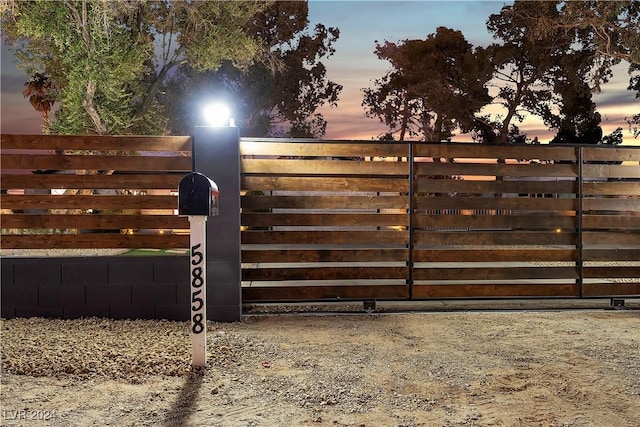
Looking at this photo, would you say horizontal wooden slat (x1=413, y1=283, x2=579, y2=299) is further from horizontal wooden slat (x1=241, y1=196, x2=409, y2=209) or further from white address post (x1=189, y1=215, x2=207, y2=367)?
white address post (x1=189, y1=215, x2=207, y2=367)

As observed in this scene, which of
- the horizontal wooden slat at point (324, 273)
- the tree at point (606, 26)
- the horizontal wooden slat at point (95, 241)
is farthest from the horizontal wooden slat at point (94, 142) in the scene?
the tree at point (606, 26)

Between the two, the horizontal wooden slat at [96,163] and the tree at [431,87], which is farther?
the tree at [431,87]

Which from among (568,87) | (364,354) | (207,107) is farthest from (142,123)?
(568,87)

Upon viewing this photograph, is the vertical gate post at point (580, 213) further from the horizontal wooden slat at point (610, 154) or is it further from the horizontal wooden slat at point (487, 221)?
the horizontal wooden slat at point (487, 221)

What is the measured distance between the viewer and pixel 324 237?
628 cm

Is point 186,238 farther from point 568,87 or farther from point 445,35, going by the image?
point 445,35

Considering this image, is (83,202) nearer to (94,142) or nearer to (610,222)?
(94,142)

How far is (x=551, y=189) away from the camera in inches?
259

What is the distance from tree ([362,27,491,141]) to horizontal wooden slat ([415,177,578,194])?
18.1m

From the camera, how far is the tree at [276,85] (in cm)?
2408

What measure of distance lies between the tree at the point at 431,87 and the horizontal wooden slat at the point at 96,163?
20.0 m

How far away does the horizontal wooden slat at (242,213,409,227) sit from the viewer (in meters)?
6.12

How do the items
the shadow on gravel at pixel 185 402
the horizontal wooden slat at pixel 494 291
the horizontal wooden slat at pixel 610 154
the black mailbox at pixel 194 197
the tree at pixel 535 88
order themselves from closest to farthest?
the shadow on gravel at pixel 185 402, the black mailbox at pixel 194 197, the horizontal wooden slat at pixel 494 291, the horizontal wooden slat at pixel 610 154, the tree at pixel 535 88

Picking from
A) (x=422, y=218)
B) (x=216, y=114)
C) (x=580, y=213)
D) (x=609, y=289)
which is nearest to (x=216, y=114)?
(x=216, y=114)
